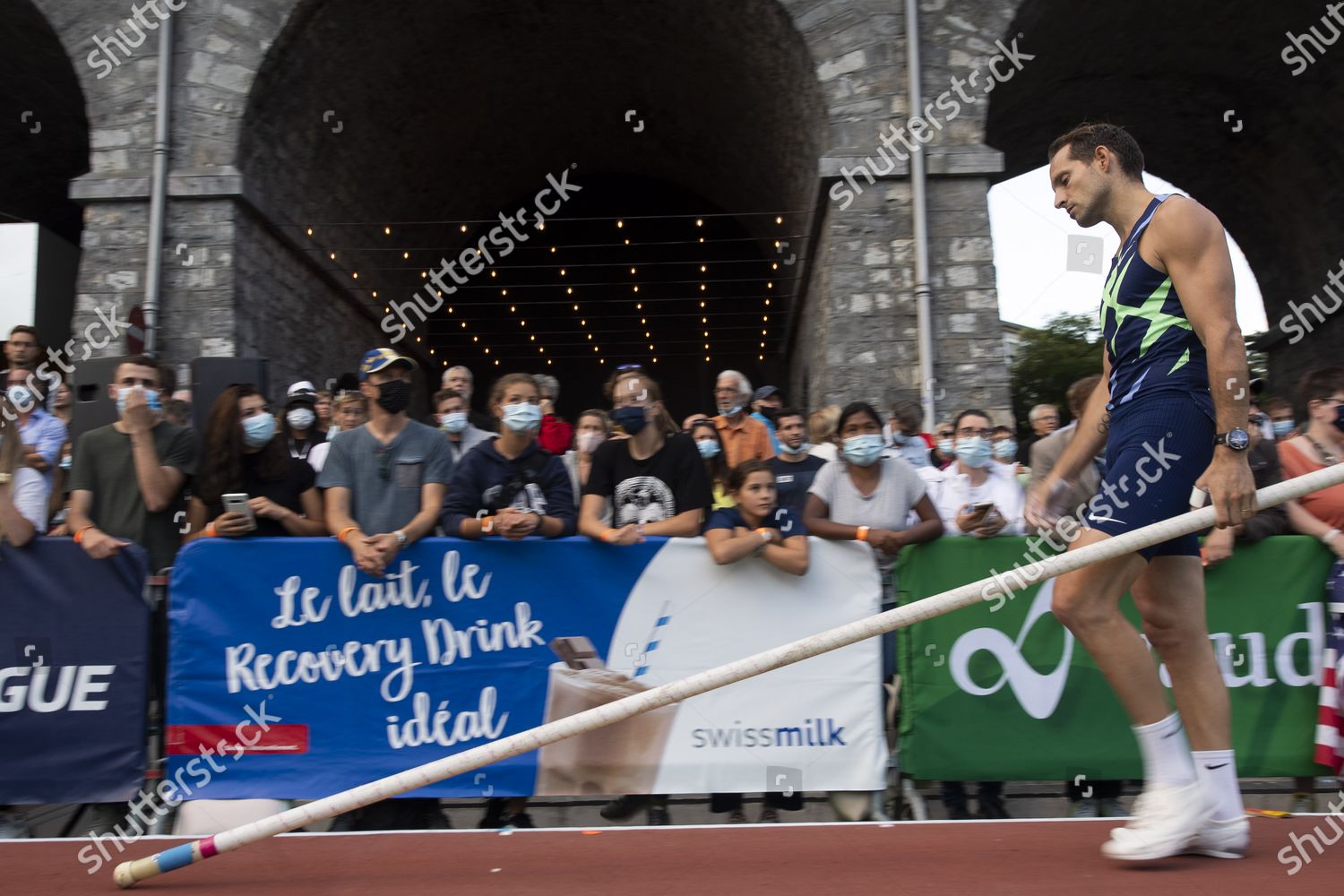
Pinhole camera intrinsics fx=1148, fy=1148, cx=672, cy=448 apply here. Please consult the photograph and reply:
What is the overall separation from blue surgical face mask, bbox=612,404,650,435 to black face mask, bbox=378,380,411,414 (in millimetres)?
1019

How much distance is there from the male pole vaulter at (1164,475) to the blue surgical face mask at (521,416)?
2.72 metres

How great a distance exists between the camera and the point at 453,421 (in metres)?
6.82

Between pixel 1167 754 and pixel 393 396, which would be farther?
pixel 393 396

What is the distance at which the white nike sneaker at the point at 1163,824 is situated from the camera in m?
3.21

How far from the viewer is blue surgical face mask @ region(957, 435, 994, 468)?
6.35 metres

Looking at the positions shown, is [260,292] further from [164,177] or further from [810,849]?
[810,849]

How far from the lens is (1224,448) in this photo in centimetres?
314

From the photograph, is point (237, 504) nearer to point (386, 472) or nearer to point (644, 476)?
point (386, 472)

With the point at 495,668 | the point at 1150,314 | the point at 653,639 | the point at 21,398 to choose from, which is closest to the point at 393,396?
the point at 495,668

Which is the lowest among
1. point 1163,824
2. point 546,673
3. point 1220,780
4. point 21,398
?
point 1163,824

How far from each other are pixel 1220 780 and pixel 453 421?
466cm

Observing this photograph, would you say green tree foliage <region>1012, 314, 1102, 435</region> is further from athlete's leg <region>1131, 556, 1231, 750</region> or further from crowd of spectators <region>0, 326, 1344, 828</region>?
athlete's leg <region>1131, 556, 1231, 750</region>

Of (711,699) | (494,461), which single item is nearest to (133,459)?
(494,461)

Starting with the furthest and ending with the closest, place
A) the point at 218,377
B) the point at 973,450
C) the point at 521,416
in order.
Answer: the point at 218,377 < the point at 973,450 < the point at 521,416
